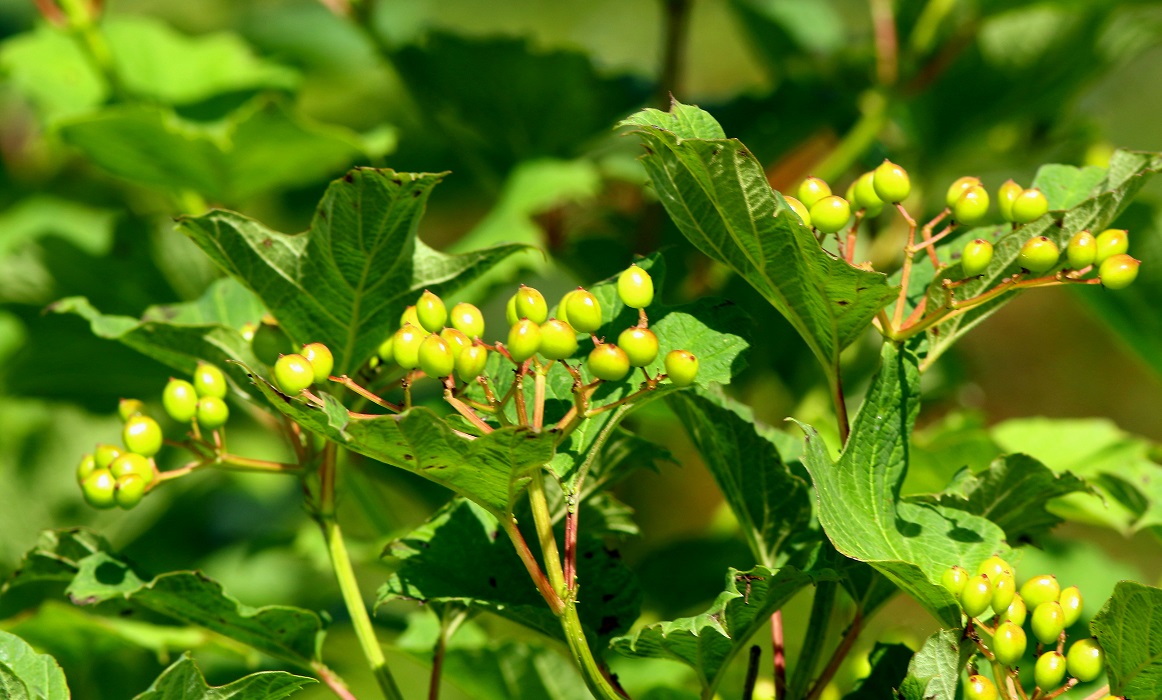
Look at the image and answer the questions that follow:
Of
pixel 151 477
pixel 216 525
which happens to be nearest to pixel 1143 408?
pixel 216 525

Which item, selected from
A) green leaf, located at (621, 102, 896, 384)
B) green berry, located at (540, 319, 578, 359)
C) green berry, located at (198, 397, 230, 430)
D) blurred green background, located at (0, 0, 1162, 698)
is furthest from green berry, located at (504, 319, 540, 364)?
blurred green background, located at (0, 0, 1162, 698)

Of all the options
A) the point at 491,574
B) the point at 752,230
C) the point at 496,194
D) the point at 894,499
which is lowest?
the point at 496,194

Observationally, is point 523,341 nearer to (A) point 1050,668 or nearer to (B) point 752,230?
(B) point 752,230

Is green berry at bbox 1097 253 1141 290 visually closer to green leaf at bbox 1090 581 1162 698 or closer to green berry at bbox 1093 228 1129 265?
green berry at bbox 1093 228 1129 265

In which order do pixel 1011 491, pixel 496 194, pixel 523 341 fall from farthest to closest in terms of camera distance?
pixel 496 194
pixel 1011 491
pixel 523 341

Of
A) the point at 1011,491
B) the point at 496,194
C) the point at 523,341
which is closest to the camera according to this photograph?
the point at 523,341

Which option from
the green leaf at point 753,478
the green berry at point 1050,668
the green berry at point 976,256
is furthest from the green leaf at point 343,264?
the green berry at point 1050,668

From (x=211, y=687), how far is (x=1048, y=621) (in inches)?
15.9

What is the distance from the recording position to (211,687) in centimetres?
57

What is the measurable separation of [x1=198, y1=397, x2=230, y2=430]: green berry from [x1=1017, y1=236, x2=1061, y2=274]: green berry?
450mm

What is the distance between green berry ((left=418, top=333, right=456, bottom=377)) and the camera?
0.54 metres

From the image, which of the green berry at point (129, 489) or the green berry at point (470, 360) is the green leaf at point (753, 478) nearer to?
the green berry at point (470, 360)

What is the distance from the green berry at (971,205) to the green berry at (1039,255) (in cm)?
3

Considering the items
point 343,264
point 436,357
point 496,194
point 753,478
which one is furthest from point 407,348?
point 496,194
